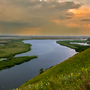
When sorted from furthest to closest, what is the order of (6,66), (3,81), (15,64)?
(15,64) < (6,66) < (3,81)

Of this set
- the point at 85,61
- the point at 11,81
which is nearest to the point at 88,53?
the point at 85,61

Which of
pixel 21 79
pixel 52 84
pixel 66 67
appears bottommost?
pixel 21 79

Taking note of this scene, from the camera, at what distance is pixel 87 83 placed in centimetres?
793

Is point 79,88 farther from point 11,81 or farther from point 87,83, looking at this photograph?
point 11,81

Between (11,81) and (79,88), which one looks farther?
(11,81)

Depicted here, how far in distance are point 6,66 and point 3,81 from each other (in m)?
11.7

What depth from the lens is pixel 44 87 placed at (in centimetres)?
943

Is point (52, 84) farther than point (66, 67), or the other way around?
point (66, 67)

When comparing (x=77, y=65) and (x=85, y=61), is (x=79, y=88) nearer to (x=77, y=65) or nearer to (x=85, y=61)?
(x=77, y=65)

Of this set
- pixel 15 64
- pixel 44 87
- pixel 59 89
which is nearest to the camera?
pixel 59 89

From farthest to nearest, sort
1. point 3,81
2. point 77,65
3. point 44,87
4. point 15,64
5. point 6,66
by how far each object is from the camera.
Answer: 1. point 15,64
2. point 6,66
3. point 3,81
4. point 77,65
5. point 44,87

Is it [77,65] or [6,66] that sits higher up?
[77,65]

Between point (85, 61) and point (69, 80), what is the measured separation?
1159 cm

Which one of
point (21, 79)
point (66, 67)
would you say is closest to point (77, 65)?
point (66, 67)
